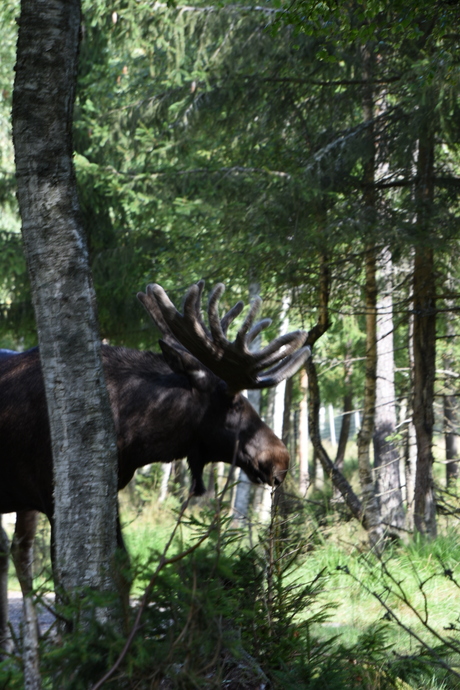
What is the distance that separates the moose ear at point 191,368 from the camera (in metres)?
4.98

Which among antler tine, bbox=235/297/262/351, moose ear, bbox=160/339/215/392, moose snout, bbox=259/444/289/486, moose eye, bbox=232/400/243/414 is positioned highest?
antler tine, bbox=235/297/262/351

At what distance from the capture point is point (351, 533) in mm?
8578

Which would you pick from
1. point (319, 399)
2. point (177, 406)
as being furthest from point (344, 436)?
point (177, 406)

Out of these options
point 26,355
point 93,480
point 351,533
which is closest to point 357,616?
point 351,533

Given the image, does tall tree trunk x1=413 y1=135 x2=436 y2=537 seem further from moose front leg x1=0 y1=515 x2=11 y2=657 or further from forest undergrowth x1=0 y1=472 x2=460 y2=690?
moose front leg x1=0 y1=515 x2=11 y2=657

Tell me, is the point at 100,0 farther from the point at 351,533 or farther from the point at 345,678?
the point at 345,678

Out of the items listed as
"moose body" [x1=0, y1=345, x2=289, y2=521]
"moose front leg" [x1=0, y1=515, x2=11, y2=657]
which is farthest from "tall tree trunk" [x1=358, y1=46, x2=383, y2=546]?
"moose front leg" [x1=0, y1=515, x2=11, y2=657]

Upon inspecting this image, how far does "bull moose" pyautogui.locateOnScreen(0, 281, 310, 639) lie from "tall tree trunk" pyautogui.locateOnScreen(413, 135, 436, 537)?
11.7 feet

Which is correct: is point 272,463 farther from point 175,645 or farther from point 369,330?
point 369,330

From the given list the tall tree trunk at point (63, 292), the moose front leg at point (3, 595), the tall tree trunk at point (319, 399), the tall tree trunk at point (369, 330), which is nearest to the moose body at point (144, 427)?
the moose front leg at point (3, 595)

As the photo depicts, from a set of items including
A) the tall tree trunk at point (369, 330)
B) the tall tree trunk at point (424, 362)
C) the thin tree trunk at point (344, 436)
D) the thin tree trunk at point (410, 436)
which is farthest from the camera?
the thin tree trunk at point (344, 436)

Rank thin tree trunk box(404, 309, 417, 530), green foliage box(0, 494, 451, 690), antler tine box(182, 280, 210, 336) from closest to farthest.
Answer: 1. green foliage box(0, 494, 451, 690)
2. antler tine box(182, 280, 210, 336)
3. thin tree trunk box(404, 309, 417, 530)

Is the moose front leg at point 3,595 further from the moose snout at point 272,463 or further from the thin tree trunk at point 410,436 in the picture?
the thin tree trunk at point 410,436

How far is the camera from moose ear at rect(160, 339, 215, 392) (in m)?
4.98
